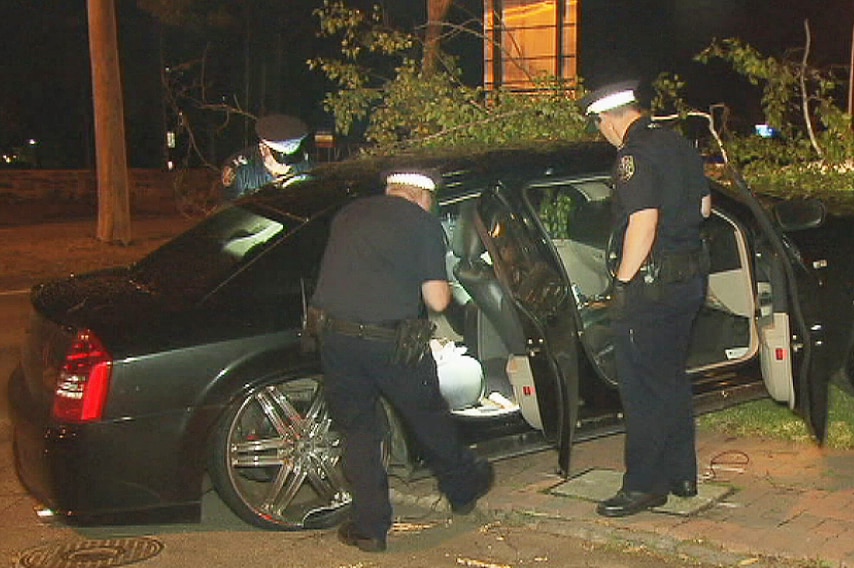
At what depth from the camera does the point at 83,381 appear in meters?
4.50

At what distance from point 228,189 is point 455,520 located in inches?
146

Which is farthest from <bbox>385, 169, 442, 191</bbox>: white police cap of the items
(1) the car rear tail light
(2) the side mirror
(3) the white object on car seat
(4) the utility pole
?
(4) the utility pole

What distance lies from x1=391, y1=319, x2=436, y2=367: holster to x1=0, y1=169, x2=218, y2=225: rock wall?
2597 cm

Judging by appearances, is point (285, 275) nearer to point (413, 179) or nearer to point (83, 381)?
point (413, 179)

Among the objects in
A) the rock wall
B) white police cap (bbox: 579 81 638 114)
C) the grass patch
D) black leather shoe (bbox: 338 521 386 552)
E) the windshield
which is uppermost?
white police cap (bbox: 579 81 638 114)

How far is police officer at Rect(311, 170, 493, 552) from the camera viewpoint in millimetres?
4500

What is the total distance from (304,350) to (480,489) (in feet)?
3.24

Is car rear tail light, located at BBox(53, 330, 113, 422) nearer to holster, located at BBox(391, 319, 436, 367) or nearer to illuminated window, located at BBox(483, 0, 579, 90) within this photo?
holster, located at BBox(391, 319, 436, 367)

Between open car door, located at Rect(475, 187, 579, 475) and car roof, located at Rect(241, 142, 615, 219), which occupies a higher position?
car roof, located at Rect(241, 142, 615, 219)

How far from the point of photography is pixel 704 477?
5484mm

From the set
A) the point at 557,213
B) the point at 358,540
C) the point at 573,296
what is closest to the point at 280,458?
the point at 358,540

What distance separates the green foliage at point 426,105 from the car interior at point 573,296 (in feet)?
4.01

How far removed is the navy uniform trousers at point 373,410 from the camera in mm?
4531

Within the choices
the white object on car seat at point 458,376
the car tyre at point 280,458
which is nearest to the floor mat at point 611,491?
the white object on car seat at point 458,376
